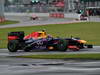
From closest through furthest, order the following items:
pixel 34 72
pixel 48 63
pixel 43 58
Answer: pixel 34 72
pixel 48 63
pixel 43 58

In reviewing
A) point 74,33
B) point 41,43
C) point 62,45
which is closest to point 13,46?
point 41,43

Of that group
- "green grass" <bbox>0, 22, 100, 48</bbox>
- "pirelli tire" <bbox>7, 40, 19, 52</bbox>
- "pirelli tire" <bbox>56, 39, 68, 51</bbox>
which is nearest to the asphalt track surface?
"pirelli tire" <bbox>56, 39, 68, 51</bbox>

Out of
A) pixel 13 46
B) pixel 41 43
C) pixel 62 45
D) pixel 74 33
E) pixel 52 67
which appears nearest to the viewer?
pixel 52 67

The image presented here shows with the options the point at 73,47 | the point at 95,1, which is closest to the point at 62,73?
the point at 73,47

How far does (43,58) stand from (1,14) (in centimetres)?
5312

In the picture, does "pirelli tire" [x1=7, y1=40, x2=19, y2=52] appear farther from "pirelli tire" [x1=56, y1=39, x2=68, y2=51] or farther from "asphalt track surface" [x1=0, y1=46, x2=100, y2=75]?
"asphalt track surface" [x1=0, y1=46, x2=100, y2=75]

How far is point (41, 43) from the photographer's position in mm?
20719

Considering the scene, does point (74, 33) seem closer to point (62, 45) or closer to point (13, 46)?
point (13, 46)

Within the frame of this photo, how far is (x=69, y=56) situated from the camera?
17656 millimetres

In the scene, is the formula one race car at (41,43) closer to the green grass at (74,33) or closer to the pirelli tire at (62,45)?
A: the pirelli tire at (62,45)

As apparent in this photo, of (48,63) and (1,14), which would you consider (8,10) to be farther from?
(48,63)

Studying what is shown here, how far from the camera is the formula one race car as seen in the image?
20383 millimetres

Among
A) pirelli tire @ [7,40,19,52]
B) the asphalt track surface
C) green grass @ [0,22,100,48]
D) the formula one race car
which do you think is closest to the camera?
the asphalt track surface

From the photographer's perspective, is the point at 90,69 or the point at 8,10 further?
the point at 8,10
